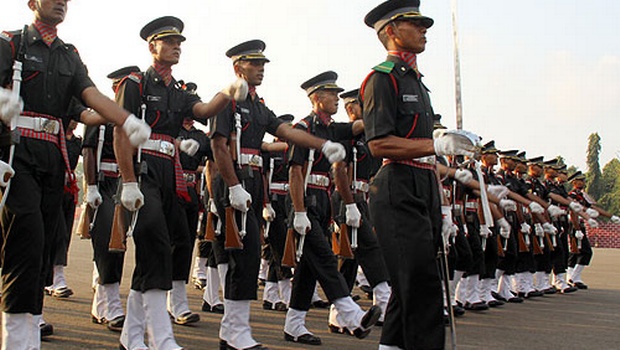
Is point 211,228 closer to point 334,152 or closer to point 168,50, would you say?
point 168,50

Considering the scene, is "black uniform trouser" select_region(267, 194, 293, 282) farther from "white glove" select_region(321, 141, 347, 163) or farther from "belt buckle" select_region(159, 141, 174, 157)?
"white glove" select_region(321, 141, 347, 163)

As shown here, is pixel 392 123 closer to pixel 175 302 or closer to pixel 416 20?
pixel 416 20

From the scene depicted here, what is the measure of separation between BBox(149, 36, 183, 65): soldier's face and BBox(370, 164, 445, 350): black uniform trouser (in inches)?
89.9

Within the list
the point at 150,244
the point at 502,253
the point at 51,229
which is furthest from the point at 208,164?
the point at 502,253

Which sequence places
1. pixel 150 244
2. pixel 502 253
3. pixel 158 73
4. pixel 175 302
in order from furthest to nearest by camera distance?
pixel 502 253 < pixel 175 302 < pixel 158 73 < pixel 150 244

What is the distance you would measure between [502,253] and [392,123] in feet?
21.8

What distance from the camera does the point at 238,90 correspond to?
5.10 m

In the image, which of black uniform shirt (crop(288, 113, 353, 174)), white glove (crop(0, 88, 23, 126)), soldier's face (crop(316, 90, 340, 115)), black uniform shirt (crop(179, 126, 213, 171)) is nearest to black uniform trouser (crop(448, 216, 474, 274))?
black uniform shirt (crop(288, 113, 353, 174))

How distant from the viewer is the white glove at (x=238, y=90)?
507 cm

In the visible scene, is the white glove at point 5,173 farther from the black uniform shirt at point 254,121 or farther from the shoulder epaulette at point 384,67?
the black uniform shirt at point 254,121

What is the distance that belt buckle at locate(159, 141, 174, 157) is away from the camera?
18.0 ft

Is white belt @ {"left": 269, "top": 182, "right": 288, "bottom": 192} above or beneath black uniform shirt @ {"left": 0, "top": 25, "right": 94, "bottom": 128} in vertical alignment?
beneath

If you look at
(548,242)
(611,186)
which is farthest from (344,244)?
(611,186)

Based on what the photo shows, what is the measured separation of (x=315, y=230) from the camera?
6.78 meters
